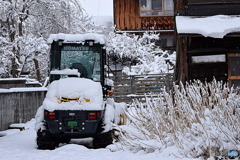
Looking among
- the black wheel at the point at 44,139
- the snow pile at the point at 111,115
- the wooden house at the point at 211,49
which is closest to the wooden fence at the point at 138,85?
the wooden house at the point at 211,49

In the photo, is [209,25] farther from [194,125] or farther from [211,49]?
[194,125]

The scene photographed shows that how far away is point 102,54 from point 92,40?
428mm

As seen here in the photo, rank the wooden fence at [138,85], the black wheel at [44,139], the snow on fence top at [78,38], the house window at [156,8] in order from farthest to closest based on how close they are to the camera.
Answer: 1. the house window at [156,8]
2. the wooden fence at [138,85]
3. the snow on fence top at [78,38]
4. the black wheel at [44,139]

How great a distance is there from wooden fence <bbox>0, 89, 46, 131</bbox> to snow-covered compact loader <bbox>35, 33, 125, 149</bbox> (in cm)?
344

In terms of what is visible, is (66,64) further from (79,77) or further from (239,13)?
(239,13)

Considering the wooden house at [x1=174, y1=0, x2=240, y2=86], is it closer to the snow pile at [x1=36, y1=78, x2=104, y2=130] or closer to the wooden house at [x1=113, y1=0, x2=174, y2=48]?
the snow pile at [x1=36, y1=78, x2=104, y2=130]

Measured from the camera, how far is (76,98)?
971cm

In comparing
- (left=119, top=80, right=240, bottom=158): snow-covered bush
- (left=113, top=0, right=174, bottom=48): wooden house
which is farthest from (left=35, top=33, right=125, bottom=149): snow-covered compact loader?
(left=113, top=0, right=174, bottom=48): wooden house

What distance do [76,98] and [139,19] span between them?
18.6 meters

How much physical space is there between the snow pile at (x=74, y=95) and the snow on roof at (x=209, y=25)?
9.81ft

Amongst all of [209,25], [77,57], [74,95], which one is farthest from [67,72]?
[209,25]

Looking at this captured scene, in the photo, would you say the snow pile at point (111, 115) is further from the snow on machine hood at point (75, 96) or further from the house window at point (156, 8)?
the house window at point (156, 8)

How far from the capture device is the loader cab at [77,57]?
10594 mm

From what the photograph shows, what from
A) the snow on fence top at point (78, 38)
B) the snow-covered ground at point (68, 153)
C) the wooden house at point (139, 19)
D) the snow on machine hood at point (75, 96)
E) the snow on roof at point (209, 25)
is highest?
the wooden house at point (139, 19)
